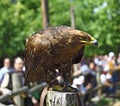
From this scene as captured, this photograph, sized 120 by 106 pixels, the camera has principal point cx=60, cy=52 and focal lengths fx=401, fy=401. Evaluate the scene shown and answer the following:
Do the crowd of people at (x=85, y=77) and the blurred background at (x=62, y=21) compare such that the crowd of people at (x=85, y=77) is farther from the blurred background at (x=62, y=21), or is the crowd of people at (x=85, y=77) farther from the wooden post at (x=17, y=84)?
the blurred background at (x=62, y=21)

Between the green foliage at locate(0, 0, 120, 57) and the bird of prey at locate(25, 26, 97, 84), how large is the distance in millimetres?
16294

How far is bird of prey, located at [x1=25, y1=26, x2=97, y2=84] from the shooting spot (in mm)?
2885

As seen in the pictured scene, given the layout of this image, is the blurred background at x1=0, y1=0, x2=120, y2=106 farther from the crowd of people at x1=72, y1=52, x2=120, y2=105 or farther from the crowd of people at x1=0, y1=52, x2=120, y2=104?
the crowd of people at x1=0, y1=52, x2=120, y2=104

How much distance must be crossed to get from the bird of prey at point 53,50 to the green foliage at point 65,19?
1629 cm

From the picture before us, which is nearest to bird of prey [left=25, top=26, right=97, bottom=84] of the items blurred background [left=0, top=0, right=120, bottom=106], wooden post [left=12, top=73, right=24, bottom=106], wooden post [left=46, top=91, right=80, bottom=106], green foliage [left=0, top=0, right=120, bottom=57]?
wooden post [left=46, top=91, right=80, bottom=106]

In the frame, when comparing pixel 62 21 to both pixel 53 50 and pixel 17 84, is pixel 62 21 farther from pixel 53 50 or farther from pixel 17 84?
pixel 53 50

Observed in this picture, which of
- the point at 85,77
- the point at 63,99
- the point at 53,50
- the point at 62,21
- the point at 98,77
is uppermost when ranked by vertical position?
the point at 53,50

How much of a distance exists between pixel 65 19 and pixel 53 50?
17.7m

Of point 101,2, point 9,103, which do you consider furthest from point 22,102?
point 101,2

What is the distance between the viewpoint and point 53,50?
2.91 m

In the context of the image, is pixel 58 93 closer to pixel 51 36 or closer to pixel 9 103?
pixel 51 36

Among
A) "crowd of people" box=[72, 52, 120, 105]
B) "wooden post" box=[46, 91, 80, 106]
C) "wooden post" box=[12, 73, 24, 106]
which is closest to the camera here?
"wooden post" box=[46, 91, 80, 106]

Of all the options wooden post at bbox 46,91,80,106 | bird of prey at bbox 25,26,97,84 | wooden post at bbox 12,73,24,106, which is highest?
bird of prey at bbox 25,26,97,84

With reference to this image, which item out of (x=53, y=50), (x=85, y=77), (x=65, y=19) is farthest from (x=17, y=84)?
(x=65, y=19)
